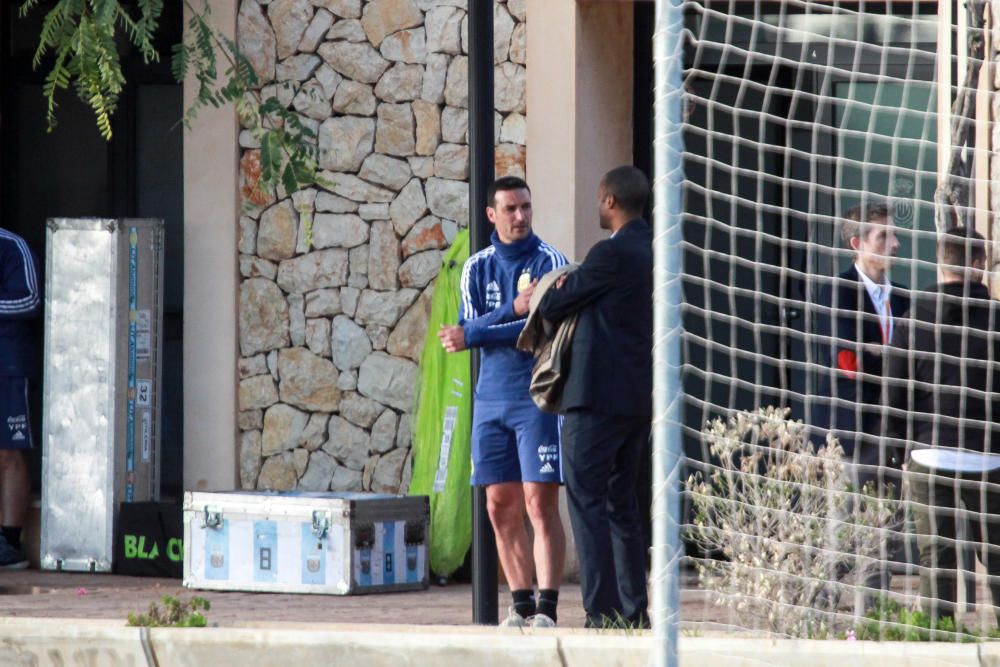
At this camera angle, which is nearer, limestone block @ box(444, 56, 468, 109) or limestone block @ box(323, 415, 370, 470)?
limestone block @ box(444, 56, 468, 109)

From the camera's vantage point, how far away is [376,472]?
31.6ft

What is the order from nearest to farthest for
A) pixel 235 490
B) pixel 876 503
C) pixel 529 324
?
pixel 876 503 → pixel 529 324 → pixel 235 490

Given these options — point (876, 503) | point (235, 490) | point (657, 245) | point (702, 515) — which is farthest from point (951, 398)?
point (235, 490)

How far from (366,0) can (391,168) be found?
0.93 m

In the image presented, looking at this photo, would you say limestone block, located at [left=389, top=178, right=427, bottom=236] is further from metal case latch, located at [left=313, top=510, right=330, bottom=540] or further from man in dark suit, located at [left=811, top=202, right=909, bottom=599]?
man in dark suit, located at [left=811, top=202, right=909, bottom=599]

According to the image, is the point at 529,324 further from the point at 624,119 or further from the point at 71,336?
the point at 71,336

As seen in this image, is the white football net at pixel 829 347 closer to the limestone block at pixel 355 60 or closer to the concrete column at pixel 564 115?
the concrete column at pixel 564 115

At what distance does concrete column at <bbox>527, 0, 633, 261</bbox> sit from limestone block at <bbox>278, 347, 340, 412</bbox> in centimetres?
146

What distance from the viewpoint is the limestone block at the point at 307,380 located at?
9688 millimetres

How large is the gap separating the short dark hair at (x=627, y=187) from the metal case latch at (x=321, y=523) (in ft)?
8.31

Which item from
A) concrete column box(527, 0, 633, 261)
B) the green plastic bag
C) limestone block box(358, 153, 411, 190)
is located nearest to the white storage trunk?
the green plastic bag

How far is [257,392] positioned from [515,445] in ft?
9.29

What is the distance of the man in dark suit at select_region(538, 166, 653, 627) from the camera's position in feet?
22.2

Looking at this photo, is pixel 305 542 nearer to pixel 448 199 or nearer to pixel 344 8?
pixel 448 199
